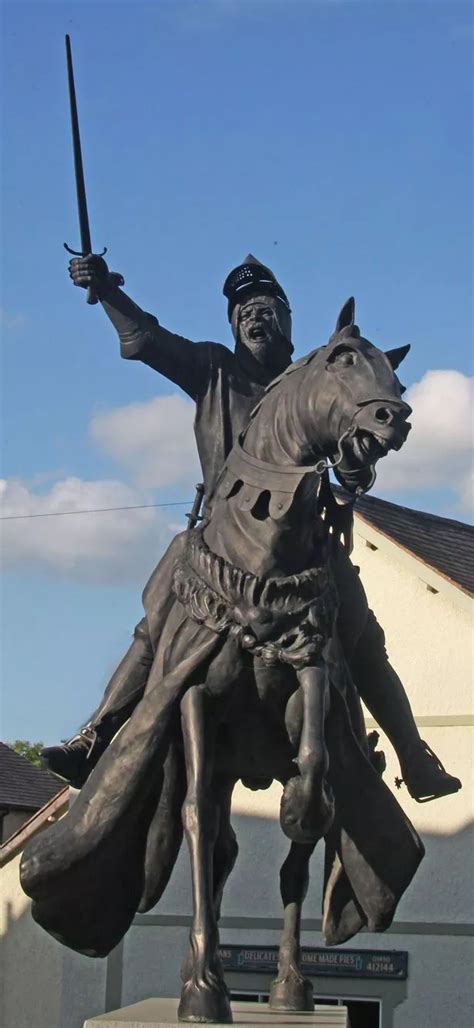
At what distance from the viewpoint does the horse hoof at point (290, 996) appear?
7.31m

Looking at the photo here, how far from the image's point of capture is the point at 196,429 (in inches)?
319

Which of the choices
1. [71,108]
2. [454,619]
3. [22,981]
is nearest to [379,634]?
[71,108]

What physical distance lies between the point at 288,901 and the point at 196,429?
2362 millimetres

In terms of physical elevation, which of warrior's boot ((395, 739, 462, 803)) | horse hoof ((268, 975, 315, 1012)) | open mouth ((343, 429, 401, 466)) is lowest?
horse hoof ((268, 975, 315, 1012))

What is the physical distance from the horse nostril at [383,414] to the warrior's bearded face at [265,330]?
4.69 feet

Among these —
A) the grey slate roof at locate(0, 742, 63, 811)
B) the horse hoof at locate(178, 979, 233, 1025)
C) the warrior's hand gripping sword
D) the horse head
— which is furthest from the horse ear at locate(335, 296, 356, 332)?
the grey slate roof at locate(0, 742, 63, 811)

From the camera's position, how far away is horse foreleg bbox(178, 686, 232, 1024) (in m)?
6.44

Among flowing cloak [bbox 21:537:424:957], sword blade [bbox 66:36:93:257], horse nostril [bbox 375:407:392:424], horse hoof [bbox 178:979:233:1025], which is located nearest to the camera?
horse hoof [bbox 178:979:233:1025]

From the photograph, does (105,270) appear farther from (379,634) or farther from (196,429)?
(379,634)

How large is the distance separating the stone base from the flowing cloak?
47 centimetres

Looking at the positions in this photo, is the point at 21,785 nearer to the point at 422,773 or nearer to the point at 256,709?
the point at 422,773

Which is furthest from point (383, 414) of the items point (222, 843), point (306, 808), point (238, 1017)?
point (238, 1017)

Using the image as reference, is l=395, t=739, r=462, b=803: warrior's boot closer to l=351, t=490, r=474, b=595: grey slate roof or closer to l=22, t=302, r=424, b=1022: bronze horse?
l=22, t=302, r=424, b=1022: bronze horse

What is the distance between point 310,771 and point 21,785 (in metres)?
27.3
